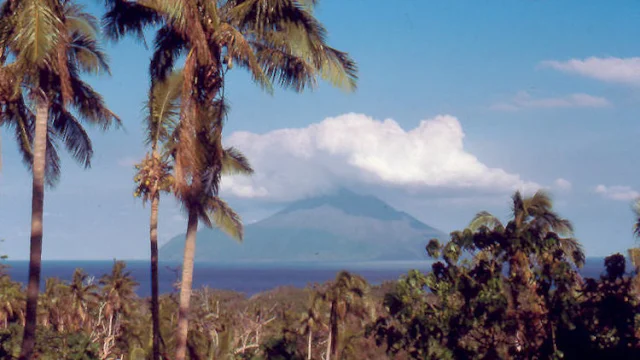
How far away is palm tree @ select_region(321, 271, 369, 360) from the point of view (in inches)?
1427

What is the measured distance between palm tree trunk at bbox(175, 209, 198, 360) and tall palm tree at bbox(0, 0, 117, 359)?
2412 mm

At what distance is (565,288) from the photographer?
15.6 metres

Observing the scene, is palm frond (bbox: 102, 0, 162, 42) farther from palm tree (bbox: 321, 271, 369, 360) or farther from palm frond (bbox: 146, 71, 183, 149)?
palm tree (bbox: 321, 271, 369, 360)

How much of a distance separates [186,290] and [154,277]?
13.7ft

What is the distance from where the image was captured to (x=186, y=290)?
1127 centimetres

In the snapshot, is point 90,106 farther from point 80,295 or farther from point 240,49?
point 80,295

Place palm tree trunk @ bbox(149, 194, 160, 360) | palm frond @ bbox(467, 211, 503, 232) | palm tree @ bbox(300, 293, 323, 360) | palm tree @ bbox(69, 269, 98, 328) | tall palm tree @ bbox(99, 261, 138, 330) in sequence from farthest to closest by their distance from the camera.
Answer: palm tree @ bbox(69, 269, 98, 328) → tall palm tree @ bbox(99, 261, 138, 330) → palm tree @ bbox(300, 293, 323, 360) → palm frond @ bbox(467, 211, 503, 232) → palm tree trunk @ bbox(149, 194, 160, 360)

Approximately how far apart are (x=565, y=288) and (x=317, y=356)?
1358 inches

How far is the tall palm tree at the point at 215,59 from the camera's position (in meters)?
10.5

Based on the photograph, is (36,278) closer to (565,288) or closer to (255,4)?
(255,4)

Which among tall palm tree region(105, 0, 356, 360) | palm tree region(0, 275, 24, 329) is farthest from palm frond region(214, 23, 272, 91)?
palm tree region(0, 275, 24, 329)

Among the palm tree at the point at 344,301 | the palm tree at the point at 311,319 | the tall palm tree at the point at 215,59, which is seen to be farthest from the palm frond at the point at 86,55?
the palm tree at the point at 311,319

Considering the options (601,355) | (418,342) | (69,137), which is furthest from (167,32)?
(601,355)

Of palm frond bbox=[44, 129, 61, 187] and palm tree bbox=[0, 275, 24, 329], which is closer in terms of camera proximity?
palm frond bbox=[44, 129, 61, 187]
